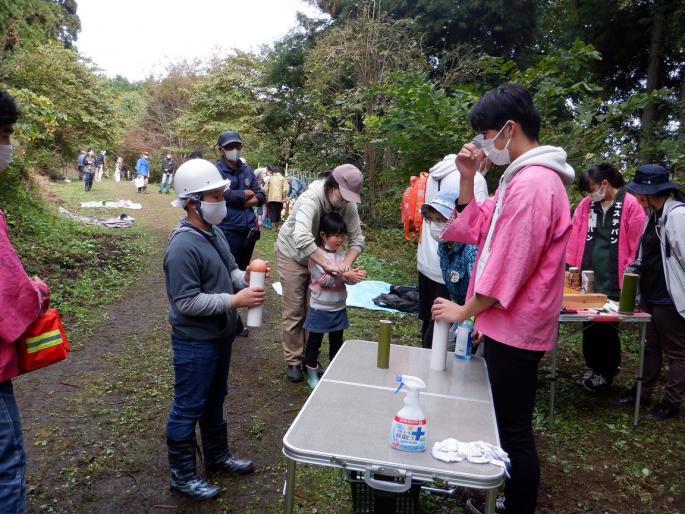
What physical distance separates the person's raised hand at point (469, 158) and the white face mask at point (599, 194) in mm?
2337

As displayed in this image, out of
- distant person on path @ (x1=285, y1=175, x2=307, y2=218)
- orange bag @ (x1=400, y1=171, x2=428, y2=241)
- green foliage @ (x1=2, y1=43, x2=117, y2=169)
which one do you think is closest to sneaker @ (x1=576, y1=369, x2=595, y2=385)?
orange bag @ (x1=400, y1=171, x2=428, y2=241)

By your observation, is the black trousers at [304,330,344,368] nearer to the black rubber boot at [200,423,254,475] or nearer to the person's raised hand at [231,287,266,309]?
the black rubber boot at [200,423,254,475]

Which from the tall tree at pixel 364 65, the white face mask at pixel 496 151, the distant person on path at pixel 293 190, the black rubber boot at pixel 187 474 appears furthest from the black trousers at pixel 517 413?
the distant person on path at pixel 293 190

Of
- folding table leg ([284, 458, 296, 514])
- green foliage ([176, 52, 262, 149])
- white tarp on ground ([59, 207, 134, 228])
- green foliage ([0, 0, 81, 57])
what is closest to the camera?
folding table leg ([284, 458, 296, 514])

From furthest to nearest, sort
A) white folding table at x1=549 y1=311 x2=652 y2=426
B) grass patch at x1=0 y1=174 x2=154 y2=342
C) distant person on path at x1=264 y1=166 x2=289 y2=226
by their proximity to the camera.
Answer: distant person on path at x1=264 y1=166 x2=289 y2=226 < grass patch at x1=0 y1=174 x2=154 y2=342 < white folding table at x1=549 y1=311 x2=652 y2=426

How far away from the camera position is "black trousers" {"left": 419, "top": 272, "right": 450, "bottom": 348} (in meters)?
4.00

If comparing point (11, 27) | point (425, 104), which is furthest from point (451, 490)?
point (11, 27)

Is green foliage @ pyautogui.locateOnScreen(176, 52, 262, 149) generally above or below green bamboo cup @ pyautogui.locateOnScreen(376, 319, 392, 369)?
above

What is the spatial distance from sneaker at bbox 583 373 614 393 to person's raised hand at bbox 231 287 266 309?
3535 millimetres

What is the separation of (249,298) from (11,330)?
98 centimetres

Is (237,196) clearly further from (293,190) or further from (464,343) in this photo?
(293,190)

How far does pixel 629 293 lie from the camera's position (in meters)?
3.79

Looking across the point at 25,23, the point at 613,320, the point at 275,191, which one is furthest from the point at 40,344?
the point at 25,23

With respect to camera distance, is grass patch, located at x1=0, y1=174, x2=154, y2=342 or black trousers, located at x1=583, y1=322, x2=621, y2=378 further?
grass patch, located at x1=0, y1=174, x2=154, y2=342
